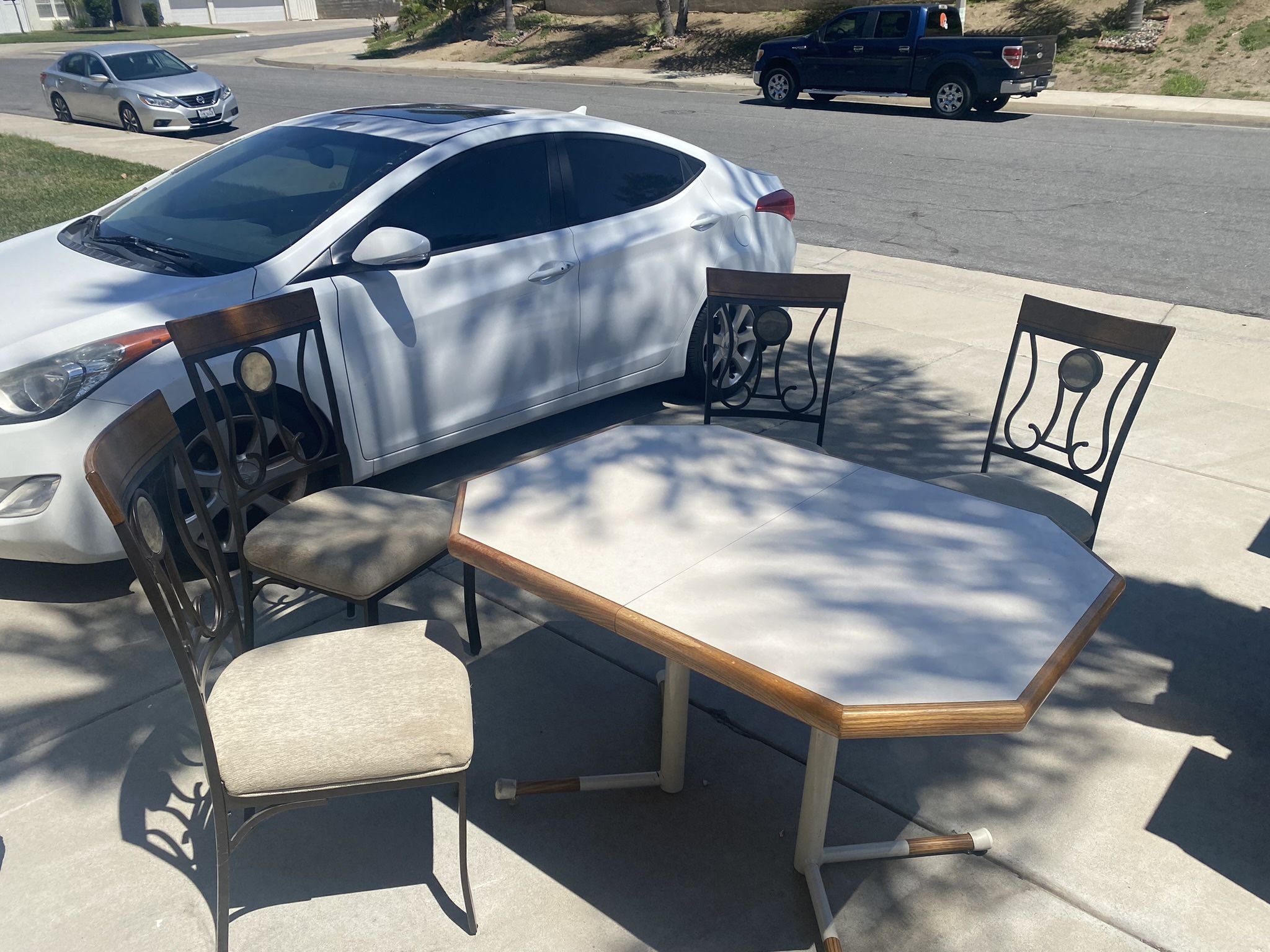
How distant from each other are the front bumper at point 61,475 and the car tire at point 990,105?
17.8m

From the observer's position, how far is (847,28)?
19.2 metres

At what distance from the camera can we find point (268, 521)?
358 cm

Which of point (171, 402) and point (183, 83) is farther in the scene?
point (183, 83)

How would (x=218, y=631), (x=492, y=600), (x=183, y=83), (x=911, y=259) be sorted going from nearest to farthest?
(x=218, y=631), (x=492, y=600), (x=911, y=259), (x=183, y=83)

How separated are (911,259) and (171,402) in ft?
22.9

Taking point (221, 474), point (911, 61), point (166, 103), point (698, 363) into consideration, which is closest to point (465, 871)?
point (221, 474)

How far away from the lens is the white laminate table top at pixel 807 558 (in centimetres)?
236

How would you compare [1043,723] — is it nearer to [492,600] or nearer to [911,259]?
[492,600]

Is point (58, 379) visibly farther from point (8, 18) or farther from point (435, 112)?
point (8, 18)

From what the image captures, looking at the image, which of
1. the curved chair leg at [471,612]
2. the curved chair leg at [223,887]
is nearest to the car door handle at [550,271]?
the curved chair leg at [471,612]

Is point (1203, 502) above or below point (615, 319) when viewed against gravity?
below

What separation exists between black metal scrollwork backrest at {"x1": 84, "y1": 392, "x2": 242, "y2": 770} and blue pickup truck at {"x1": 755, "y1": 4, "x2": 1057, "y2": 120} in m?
17.3

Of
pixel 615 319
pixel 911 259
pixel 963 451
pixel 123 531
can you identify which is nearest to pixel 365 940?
pixel 123 531

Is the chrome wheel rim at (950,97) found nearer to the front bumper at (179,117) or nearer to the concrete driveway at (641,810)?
the front bumper at (179,117)
